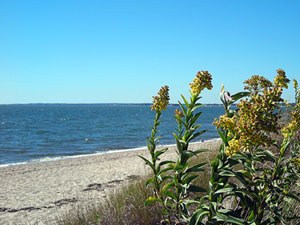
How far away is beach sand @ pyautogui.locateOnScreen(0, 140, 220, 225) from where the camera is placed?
6797 mm

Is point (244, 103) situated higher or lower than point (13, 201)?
higher

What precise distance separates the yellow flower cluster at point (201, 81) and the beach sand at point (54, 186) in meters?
3.27

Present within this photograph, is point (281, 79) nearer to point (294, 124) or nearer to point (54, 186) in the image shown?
point (294, 124)

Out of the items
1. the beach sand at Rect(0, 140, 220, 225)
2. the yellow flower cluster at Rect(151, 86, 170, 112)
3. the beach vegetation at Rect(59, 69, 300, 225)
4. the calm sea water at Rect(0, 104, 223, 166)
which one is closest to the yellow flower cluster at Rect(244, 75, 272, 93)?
the beach vegetation at Rect(59, 69, 300, 225)

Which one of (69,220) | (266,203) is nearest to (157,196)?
(266,203)

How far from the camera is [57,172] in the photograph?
39.9 feet

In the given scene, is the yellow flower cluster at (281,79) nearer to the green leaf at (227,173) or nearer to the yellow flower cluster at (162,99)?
the green leaf at (227,173)

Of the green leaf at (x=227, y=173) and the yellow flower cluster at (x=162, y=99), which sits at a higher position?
the yellow flower cluster at (x=162, y=99)

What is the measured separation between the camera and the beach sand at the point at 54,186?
6797mm

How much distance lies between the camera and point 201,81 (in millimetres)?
2074

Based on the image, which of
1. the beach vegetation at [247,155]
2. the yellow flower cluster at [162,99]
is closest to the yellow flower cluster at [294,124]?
the beach vegetation at [247,155]

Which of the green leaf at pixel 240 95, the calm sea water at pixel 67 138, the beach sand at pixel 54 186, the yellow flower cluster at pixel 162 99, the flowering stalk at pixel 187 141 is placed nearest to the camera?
the green leaf at pixel 240 95

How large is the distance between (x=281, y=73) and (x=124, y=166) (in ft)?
38.4

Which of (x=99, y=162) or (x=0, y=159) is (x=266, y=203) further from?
(x=0, y=159)
